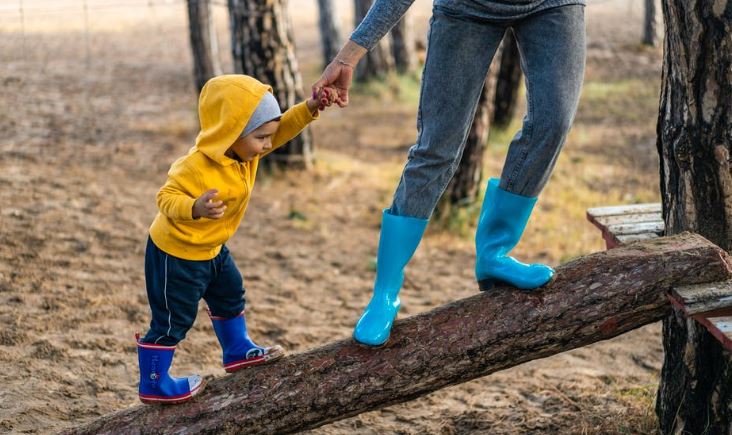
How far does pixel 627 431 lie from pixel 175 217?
6.90ft

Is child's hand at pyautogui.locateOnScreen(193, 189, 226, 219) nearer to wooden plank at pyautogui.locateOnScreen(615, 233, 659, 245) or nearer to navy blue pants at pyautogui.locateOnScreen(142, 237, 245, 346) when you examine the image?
navy blue pants at pyautogui.locateOnScreen(142, 237, 245, 346)

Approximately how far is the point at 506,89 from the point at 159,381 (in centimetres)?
678

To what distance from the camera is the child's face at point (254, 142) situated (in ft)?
9.46

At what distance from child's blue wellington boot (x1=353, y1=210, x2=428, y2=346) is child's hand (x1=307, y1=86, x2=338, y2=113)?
425 mm

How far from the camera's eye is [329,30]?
40.5 feet

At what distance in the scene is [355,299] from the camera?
5629 millimetres

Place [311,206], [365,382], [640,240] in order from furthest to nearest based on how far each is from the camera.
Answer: [311,206]
[640,240]
[365,382]

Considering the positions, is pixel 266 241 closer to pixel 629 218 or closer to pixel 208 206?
pixel 629 218

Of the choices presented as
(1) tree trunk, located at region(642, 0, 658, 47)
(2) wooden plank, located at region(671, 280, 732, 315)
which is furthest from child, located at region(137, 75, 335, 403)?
(1) tree trunk, located at region(642, 0, 658, 47)

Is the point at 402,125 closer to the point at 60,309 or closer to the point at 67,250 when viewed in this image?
the point at 67,250

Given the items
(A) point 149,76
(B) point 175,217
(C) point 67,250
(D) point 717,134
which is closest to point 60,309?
(C) point 67,250

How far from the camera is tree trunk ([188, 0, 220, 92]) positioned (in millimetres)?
9008

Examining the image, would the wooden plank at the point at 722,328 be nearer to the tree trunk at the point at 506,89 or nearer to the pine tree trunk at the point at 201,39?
the tree trunk at the point at 506,89

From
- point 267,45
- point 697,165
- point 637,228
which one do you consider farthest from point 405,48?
point 697,165
